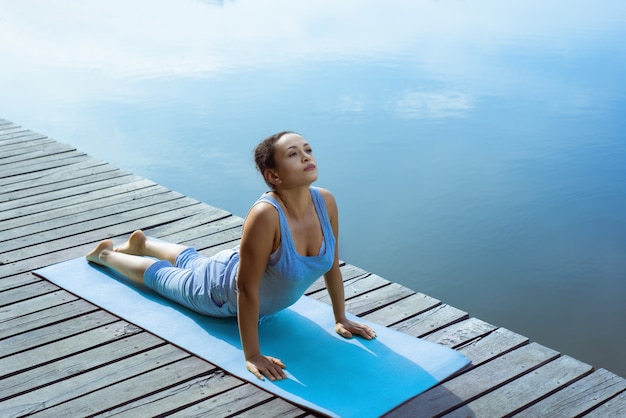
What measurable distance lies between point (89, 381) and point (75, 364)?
0.14 m

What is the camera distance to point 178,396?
2.58m

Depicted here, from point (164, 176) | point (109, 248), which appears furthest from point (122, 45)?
point (109, 248)

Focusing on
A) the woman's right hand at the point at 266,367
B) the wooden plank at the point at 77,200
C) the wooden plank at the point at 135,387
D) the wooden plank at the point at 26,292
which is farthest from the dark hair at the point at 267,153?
the wooden plank at the point at 77,200

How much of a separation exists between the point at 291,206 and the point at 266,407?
67 centimetres

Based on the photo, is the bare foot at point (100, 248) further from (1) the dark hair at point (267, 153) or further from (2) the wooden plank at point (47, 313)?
(1) the dark hair at point (267, 153)

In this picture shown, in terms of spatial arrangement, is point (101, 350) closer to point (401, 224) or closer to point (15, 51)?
point (401, 224)

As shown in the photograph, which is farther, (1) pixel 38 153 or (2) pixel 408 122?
(2) pixel 408 122

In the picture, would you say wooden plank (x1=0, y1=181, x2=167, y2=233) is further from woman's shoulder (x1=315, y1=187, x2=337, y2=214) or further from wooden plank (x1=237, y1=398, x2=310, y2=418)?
wooden plank (x1=237, y1=398, x2=310, y2=418)

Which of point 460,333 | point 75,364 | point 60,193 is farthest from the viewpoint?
point 60,193

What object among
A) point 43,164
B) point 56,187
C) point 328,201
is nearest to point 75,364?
point 328,201

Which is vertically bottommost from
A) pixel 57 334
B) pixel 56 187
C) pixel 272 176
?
pixel 57 334

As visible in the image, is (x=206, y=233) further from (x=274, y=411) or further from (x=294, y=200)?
(x=274, y=411)

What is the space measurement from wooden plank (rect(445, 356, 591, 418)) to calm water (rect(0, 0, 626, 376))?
1.67 m

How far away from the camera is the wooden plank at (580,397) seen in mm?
2535
